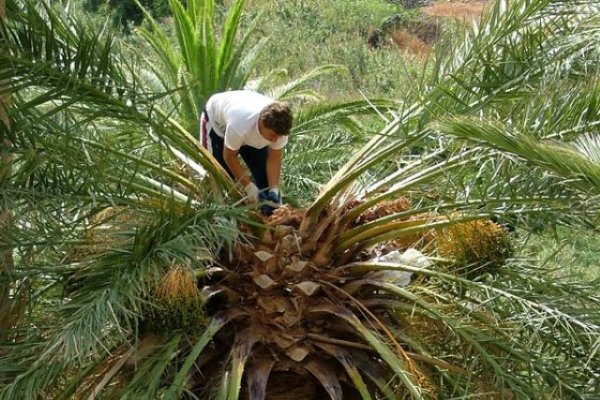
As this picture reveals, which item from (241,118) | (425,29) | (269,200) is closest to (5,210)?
(241,118)

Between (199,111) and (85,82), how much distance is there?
2.97 meters

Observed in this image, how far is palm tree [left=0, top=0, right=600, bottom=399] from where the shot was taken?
566cm

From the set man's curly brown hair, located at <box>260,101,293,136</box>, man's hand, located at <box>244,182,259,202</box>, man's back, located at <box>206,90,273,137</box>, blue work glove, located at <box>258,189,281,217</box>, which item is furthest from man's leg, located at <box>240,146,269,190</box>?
man's curly brown hair, located at <box>260,101,293,136</box>

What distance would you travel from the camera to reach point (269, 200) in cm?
691

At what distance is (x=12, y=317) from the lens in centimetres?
626

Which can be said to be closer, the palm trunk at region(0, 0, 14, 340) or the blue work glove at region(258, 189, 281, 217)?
the palm trunk at region(0, 0, 14, 340)

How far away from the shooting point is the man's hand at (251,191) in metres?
6.57

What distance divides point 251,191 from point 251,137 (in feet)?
1.01

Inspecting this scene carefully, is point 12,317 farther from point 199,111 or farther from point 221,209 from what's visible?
point 199,111

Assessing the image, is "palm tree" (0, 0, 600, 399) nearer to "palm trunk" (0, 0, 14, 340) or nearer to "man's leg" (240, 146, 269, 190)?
"palm trunk" (0, 0, 14, 340)

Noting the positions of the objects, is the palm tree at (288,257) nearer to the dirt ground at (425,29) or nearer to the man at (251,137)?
the man at (251,137)

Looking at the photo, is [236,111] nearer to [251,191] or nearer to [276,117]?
[276,117]

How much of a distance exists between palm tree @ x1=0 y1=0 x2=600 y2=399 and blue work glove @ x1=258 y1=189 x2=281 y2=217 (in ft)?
0.58

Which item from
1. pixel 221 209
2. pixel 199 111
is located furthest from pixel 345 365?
pixel 199 111
